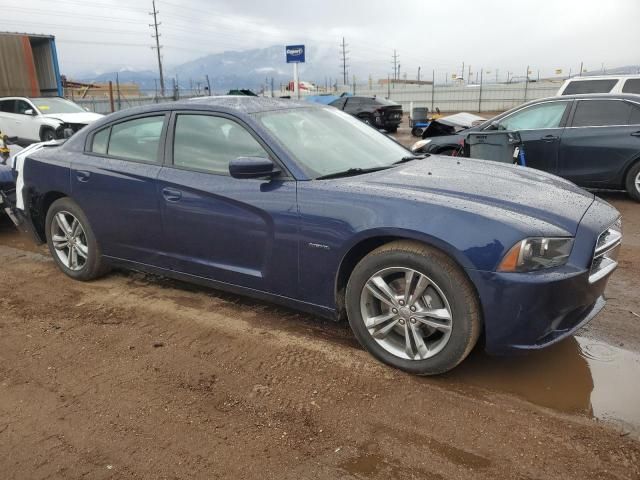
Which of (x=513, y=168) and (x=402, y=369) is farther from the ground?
(x=513, y=168)

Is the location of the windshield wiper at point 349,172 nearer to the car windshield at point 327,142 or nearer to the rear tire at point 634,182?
the car windshield at point 327,142

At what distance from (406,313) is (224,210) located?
1382mm

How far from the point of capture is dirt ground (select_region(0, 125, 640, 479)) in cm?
232

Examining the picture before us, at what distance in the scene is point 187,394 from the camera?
2879mm

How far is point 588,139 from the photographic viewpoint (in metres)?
7.50

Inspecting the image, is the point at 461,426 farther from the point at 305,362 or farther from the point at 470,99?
the point at 470,99

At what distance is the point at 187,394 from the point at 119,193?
189 centimetres

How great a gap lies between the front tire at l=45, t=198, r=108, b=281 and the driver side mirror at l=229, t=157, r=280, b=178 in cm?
184

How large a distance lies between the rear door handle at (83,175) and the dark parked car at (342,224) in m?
0.01

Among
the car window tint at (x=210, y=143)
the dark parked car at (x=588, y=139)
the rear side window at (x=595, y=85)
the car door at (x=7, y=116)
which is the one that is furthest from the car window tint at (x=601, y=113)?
the car door at (x=7, y=116)

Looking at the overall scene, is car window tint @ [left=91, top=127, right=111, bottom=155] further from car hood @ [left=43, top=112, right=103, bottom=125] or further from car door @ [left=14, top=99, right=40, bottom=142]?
car door @ [left=14, top=99, right=40, bottom=142]

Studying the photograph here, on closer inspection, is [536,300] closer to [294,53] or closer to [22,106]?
[22,106]

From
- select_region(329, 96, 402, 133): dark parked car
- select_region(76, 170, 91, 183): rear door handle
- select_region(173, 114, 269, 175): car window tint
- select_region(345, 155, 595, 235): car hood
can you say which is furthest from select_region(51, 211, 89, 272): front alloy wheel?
select_region(329, 96, 402, 133): dark parked car

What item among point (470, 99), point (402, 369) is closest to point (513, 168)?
point (402, 369)
